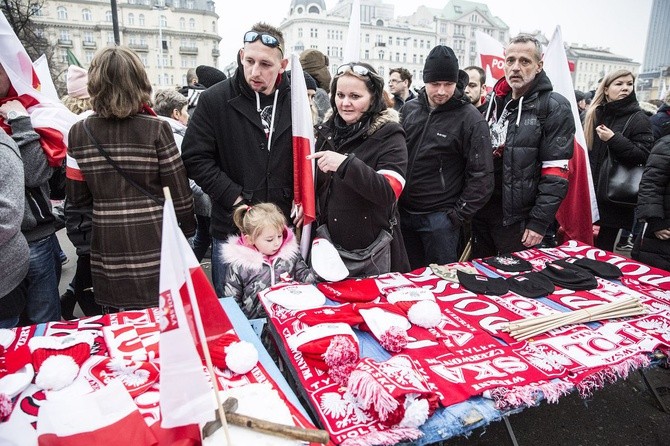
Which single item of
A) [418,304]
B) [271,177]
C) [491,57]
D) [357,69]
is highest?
[491,57]

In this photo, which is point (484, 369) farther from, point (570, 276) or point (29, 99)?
point (29, 99)

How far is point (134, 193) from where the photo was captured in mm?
2271

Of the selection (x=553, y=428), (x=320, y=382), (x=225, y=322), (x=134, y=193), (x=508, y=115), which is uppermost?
(x=508, y=115)

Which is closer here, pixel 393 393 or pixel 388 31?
pixel 393 393

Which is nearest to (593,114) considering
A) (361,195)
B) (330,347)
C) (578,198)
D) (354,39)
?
(578,198)

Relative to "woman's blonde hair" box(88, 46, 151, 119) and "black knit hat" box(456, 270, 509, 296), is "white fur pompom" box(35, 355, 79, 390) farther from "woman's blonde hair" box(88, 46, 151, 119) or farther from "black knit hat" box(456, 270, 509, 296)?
"black knit hat" box(456, 270, 509, 296)

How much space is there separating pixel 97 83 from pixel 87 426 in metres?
1.61

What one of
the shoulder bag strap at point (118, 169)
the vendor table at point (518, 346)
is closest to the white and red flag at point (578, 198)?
the vendor table at point (518, 346)

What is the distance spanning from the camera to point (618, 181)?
386 cm

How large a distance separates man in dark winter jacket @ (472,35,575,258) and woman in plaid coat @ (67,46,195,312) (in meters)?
2.25

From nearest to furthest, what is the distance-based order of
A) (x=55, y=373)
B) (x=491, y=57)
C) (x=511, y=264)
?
(x=55, y=373) → (x=511, y=264) → (x=491, y=57)

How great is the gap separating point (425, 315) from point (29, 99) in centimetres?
242

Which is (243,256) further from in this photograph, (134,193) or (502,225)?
(502,225)

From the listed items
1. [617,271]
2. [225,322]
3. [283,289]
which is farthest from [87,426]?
[617,271]
